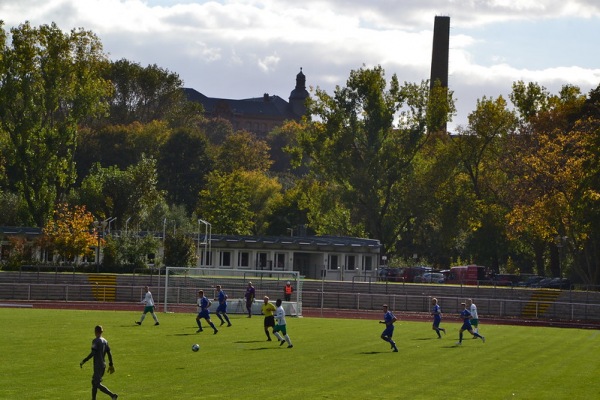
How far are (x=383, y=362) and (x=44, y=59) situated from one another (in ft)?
190

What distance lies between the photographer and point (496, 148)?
9494cm

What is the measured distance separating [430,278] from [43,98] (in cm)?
3355

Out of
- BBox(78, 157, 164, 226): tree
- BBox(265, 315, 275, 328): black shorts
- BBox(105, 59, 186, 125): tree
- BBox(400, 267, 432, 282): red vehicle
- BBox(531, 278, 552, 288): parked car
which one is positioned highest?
BBox(105, 59, 186, 125): tree

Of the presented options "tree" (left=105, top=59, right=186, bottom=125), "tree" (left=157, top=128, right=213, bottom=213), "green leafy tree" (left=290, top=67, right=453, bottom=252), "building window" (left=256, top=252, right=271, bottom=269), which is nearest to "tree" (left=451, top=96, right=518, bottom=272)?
"green leafy tree" (left=290, top=67, right=453, bottom=252)

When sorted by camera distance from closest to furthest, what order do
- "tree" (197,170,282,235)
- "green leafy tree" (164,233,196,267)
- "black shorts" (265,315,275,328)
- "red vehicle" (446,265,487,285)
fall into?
"black shorts" (265,315,275,328)
"green leafy tree" (164,233,196,267)
"red vehicle" (446,265,487,285)
"tree" (197,170,282,235)

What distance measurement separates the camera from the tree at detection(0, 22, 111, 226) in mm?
83750

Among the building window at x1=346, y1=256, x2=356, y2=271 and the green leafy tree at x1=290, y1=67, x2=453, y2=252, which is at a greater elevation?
the green leafy tree at x1=290, y1=67, x2=453, y2=252

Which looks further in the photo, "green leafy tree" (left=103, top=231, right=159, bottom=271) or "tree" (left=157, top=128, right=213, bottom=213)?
"tree" (left=157, top=128, right=213, bottom=213)

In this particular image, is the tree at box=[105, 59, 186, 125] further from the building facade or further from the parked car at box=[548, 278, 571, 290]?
the parked car at box=[548, 278, 571, 290]

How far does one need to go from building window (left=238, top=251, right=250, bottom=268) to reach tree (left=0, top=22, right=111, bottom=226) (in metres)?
15.0

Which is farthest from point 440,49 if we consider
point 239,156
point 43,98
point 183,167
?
point 43,98

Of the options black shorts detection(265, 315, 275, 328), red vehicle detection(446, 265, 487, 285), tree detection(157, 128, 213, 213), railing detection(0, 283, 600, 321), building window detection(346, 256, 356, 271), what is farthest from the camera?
tree detection(157, 128, 213, 213)

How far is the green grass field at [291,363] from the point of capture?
1019 inches

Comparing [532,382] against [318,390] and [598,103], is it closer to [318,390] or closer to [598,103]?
[318,390]
